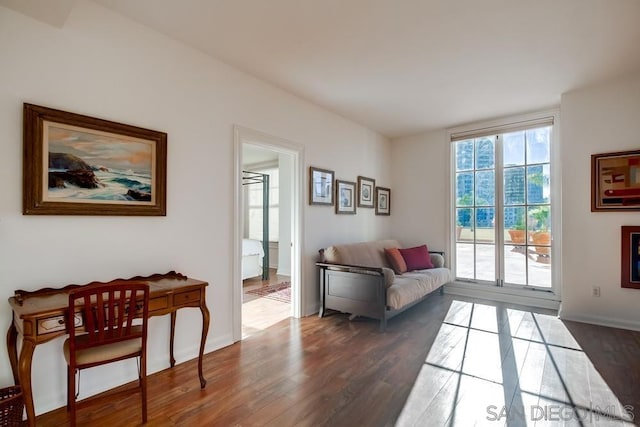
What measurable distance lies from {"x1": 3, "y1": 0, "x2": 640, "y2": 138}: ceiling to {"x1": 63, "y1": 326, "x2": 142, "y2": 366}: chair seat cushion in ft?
7.36

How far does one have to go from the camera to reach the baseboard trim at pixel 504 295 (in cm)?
409

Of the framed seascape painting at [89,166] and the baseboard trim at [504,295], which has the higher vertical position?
the framed seascape painting at [89,166]

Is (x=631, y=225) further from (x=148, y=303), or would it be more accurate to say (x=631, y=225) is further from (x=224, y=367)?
(x=148, y=303)

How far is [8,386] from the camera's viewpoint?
5.88 ft

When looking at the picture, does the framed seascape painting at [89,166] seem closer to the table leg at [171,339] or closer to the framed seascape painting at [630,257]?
the table leg at [171,339]

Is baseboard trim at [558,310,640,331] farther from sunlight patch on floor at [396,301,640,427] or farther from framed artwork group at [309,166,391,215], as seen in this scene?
framed artwork group at [309,166,391,215]

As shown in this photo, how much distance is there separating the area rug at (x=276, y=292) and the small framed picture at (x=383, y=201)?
6.62ft

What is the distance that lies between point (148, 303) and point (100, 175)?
3.19ft

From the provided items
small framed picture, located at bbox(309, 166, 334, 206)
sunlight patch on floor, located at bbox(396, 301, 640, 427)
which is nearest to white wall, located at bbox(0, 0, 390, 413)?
small framed picture, located at bbox(309, 166, 334, 206)

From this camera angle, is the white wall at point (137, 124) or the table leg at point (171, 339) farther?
the table leg at point (171, 339)

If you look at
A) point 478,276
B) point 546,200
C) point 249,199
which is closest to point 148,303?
point 478,276

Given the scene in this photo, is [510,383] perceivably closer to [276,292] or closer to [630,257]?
[630,257]

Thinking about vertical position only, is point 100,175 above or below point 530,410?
above

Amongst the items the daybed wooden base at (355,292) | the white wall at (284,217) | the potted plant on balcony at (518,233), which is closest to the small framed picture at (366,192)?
the daybed wooden base at (355,292)
